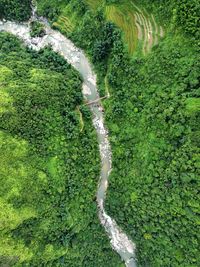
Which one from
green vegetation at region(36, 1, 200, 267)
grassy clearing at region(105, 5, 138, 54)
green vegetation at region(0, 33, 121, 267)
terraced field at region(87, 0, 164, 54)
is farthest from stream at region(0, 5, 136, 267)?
terraced field at region(87, 0, 164, 54)

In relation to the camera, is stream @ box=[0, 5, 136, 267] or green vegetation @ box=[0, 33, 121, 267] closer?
green vegetation @ box=[0, 33, 121, 267]

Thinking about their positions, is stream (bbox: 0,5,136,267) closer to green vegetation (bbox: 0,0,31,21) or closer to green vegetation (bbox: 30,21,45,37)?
green vegetation (bbox: 30,21,45,37)

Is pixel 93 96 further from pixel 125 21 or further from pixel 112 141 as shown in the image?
pixel 125 21

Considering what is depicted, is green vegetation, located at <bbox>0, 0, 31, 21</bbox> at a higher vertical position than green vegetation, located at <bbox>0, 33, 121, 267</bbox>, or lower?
higher

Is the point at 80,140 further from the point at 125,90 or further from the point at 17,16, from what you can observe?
the point at 17,16

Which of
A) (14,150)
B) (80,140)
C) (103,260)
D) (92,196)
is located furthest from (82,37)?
(103,260)

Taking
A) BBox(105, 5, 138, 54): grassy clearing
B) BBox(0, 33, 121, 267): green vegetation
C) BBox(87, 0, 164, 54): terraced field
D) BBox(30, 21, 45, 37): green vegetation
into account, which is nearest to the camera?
BBox(0, 33, 121, 267): green vegetation
